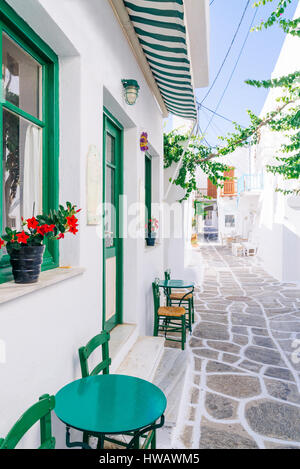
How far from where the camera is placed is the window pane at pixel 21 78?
1868 mm

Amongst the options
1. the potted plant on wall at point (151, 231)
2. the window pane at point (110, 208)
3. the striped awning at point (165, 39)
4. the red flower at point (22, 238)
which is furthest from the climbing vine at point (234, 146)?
the red flower at point (22, 238)

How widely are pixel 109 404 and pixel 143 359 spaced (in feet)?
6.28

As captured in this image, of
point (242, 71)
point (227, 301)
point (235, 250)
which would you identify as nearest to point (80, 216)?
point (227, 301)

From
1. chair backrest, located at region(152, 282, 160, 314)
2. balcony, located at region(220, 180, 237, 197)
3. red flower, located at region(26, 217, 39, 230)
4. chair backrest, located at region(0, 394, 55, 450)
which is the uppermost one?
balcony, located at region(220, 180, 237, 197)

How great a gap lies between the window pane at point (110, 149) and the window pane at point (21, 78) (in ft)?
5.49

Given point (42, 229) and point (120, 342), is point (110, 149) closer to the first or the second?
point (120, 342)

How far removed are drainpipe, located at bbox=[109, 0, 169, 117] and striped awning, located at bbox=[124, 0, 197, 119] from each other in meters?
0.06

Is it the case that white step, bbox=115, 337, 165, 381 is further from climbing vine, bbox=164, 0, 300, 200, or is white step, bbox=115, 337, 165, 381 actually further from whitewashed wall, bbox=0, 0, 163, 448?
climbing vine, bbox=164, 0, 300, 200

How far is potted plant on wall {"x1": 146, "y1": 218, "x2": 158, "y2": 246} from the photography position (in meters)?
5.92

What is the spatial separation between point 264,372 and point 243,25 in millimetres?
8131

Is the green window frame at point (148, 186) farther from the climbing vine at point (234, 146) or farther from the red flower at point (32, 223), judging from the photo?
the red flower at point (32, 223)

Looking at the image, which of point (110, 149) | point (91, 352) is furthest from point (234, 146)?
point (91, 352)

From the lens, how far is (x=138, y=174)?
4441mm

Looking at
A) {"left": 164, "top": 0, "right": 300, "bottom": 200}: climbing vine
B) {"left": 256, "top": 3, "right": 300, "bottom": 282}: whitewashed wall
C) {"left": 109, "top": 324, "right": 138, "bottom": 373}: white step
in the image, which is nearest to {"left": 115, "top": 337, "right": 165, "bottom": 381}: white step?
{"left": 109, "top": 324, "right": 138, "bottom": 373}: white step
